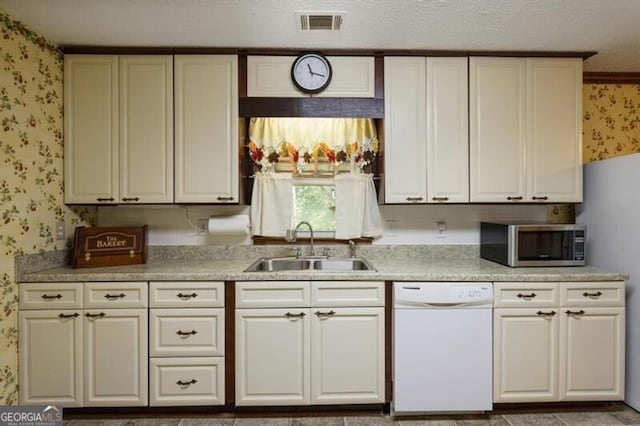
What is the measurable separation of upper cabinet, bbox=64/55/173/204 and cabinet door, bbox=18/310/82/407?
30.0 inches

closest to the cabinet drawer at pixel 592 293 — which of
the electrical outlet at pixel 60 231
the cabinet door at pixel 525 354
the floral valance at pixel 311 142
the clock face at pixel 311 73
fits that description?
the cabinet door at pixel 525 354

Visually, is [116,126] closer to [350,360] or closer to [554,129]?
[350,360]

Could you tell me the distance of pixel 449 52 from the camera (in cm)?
253

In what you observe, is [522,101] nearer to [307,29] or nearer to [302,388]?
[307,29]

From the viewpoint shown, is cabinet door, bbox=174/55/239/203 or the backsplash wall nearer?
cabinet door, bbox=174/55/239/203

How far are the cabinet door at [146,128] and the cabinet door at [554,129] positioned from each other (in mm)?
2439

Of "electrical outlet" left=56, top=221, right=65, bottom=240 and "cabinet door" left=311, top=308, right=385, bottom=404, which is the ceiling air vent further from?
→ "electrical outlet" left=56, top=221, right=65, bottom=240

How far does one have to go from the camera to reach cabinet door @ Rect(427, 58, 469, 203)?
254 cm

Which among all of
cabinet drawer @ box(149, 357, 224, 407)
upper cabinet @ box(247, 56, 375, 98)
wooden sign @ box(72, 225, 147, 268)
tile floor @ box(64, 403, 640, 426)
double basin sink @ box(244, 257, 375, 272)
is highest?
upper cabinet @ box(247, 56, 375, 98)

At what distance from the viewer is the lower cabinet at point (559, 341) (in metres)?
2.24

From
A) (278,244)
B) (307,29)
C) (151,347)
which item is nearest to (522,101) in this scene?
(307,29)

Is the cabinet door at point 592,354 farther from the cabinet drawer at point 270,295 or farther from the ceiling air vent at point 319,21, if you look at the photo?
the ceiling air vent at point 319,21

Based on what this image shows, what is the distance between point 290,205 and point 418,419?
1.61 meters

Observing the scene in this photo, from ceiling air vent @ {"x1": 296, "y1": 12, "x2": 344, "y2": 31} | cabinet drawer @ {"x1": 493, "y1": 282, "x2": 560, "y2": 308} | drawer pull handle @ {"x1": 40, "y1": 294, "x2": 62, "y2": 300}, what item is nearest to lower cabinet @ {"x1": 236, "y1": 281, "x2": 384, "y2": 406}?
cabinet drawer @ {"x1": 493, "y1": 282, "x2": 560, "y2": 308}
